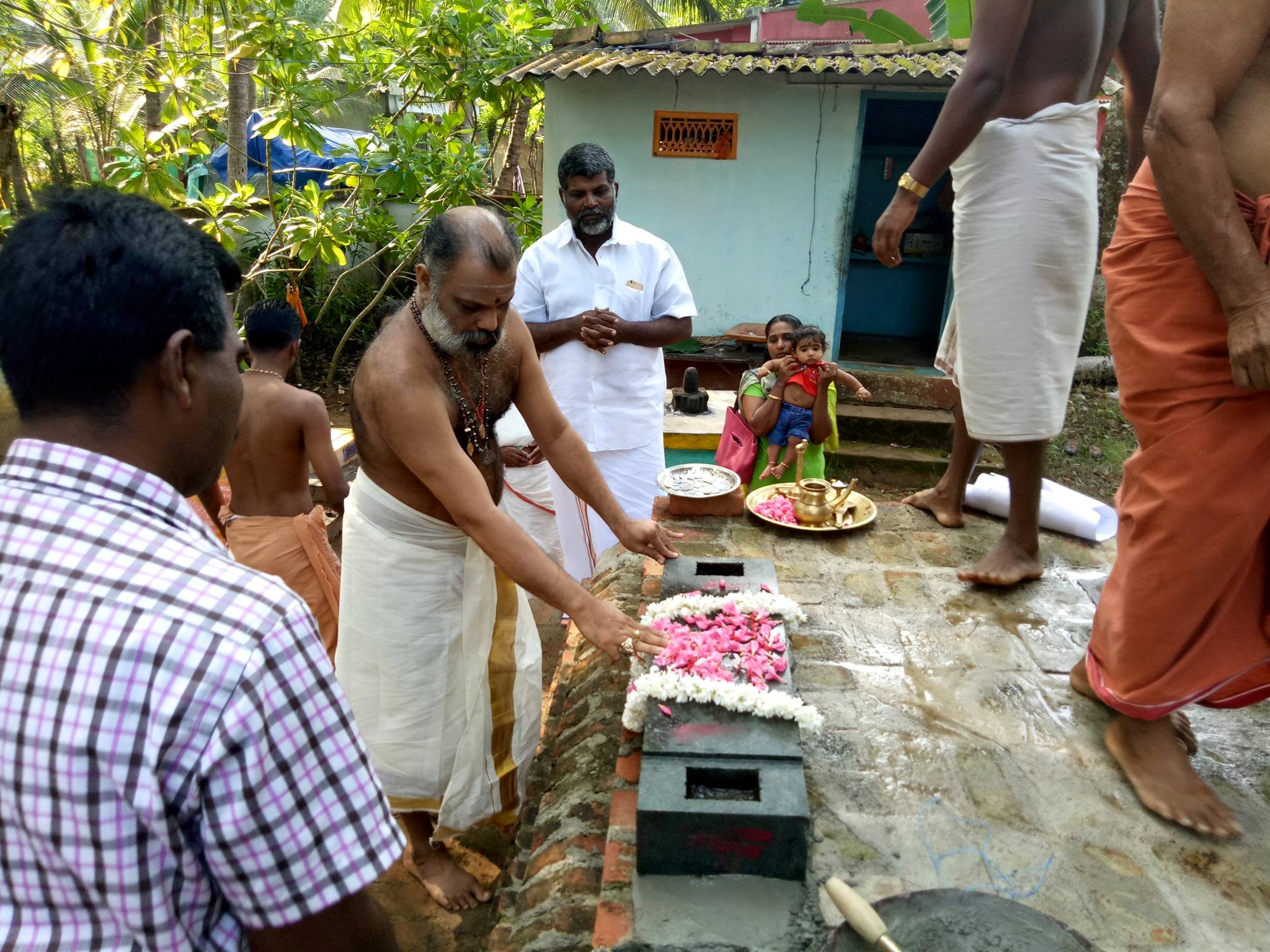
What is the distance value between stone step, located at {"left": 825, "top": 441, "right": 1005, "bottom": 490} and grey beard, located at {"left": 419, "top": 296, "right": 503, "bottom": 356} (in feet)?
18.2

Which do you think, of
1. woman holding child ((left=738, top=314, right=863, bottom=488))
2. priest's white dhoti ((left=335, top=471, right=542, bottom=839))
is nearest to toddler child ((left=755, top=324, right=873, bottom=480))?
woman holding child ((left=738, top=314, right=863, bottom=488))

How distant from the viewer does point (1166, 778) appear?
224 cm

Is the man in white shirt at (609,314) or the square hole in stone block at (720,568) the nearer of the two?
the square hole in stone block at (720,568)

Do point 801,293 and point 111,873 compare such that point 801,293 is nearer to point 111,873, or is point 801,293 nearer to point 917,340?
point 917,340

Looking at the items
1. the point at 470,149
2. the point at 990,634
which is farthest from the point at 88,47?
the point at 990,634

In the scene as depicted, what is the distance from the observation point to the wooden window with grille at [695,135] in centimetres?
802

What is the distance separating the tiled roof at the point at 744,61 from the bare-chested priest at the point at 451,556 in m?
5.25

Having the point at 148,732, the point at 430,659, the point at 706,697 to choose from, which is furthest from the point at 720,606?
the point at 148,732

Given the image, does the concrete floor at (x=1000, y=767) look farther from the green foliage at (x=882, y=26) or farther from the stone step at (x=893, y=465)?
the green foliage at (x=882, y=26)

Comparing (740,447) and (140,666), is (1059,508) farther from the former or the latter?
(140,666)

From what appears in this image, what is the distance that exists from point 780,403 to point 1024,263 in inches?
66.3

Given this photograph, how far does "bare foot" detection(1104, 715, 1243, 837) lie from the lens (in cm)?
213

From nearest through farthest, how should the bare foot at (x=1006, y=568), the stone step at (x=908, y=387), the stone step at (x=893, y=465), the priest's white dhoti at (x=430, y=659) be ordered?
the priest's white dhoti at (x=430, y=659) < the bare foot at (x=1006, y=568) < the stone step at (x=893, y=465) < the stone step at (x=908, y=387)

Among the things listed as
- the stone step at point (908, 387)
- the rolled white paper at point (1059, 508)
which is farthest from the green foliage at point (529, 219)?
the rolled white paper at point (1059, 508)
